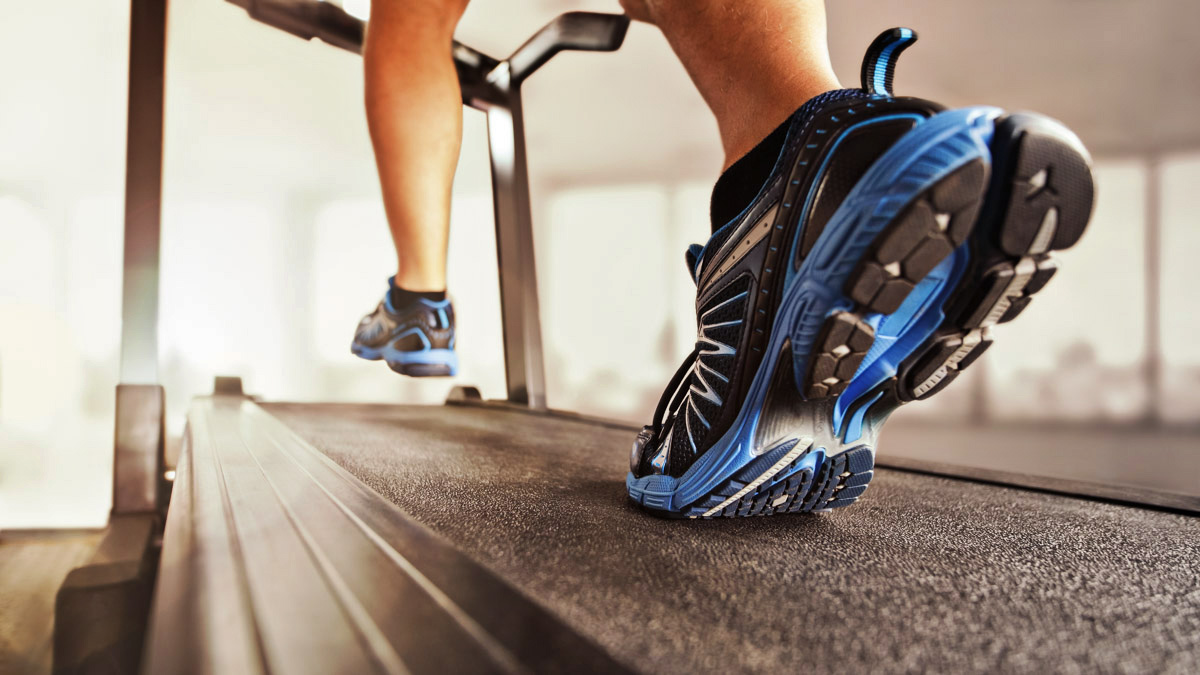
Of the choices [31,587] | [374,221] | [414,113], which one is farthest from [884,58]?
[374,221]

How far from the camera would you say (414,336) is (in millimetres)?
1319

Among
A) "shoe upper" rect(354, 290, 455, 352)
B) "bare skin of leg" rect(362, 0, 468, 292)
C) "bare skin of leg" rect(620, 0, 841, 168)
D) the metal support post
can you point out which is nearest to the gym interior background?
the metal support post

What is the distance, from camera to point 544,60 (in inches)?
80.2

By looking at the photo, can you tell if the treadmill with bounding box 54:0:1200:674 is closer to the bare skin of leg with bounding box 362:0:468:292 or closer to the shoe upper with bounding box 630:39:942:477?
the shoe upper with bounding box 630:39:942:477

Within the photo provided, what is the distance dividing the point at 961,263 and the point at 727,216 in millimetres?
270

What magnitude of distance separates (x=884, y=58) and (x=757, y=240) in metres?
0.19

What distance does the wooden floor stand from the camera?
3.27ft

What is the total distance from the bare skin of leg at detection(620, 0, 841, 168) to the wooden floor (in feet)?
4.04

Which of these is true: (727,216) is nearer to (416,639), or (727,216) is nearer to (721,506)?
(721,506)

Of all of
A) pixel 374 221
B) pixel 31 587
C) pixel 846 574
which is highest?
pixel 374 221

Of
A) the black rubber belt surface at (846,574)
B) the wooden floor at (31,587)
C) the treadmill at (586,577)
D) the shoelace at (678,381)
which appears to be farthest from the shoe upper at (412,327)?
the shoelace at (678,381)

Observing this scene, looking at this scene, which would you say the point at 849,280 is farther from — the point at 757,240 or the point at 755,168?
the point at 755,168

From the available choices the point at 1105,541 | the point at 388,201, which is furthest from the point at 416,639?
the point at 388,201

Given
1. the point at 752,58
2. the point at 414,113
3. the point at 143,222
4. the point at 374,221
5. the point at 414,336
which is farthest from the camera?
the point at 374,221
